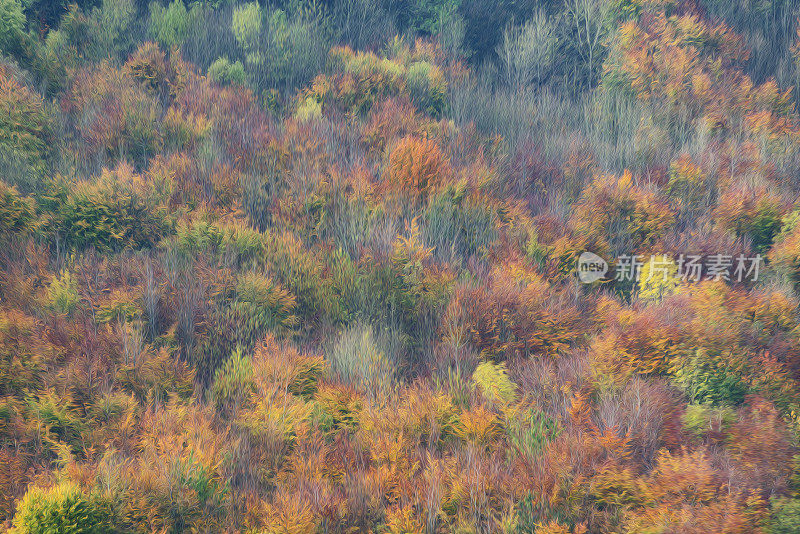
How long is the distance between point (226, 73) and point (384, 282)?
19.4 ft

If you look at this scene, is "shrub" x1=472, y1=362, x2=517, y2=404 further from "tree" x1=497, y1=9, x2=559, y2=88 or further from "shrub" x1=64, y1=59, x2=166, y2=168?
"tree" x1=497, y1=9, x2=559, y2=88

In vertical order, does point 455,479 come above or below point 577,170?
below

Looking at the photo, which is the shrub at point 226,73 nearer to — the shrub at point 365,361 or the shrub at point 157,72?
the shrub at point 157,72

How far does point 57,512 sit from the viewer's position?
289 centimetres

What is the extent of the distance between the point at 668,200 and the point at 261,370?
20.0ft

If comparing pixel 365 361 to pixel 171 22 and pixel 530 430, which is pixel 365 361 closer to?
pixel 530 430

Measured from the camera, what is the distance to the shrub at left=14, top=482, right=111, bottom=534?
2.85m

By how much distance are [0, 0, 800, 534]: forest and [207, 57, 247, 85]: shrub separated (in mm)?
54

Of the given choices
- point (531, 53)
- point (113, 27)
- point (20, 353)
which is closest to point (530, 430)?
point (20, 353)

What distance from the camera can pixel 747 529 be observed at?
2920 millimetres

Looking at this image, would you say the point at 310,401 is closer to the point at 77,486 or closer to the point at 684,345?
the point at 77,486

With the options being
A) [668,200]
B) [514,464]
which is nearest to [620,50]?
[668,200]

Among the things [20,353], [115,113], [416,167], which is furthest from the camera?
[115,113]

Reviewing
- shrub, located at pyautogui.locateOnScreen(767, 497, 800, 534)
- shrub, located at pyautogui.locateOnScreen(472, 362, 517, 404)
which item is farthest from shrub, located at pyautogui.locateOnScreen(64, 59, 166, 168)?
shrub, located at pyautogui.locateOnScreen(767, 497, 800, 534)
